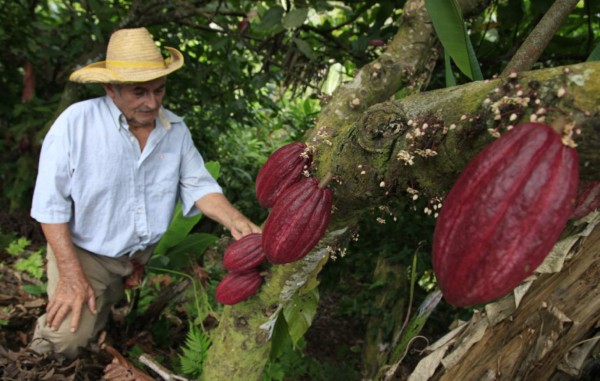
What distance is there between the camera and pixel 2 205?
4137 mm

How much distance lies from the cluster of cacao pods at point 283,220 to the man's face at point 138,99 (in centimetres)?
101

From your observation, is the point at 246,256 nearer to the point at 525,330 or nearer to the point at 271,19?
the point at 525,330

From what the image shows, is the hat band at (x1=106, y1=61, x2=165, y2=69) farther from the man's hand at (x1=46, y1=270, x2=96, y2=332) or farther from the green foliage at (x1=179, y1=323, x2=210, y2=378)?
the green foliage at (x1=179, y1=323, x2=210, y2=378)

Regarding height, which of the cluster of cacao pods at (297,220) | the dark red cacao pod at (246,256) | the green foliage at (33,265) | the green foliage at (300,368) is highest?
the cluster of cacao pods at (297,220)

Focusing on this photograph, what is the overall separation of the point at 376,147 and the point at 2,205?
4005 millimetres

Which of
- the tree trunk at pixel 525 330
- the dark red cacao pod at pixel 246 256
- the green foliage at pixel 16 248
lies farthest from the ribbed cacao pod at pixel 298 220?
the green foliage at pixel 16 248

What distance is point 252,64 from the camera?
150 inches

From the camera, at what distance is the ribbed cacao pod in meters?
1.06

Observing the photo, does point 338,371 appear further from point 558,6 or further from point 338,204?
point 558,6

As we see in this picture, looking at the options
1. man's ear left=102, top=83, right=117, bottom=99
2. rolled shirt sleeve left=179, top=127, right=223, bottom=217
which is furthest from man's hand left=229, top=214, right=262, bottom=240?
man's ear left=102, top=83, right=117, bottom=99

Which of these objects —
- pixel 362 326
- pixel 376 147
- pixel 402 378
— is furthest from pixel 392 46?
pixel 362 326

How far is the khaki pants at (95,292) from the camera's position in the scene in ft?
7.43

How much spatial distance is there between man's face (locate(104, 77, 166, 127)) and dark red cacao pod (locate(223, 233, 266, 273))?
102 centimetres

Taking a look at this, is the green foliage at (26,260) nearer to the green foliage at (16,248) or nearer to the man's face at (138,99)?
the green foliage at (16,248)
